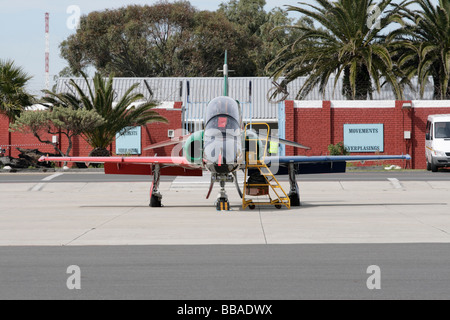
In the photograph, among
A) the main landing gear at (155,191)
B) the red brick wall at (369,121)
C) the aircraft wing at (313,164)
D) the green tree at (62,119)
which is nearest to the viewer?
the aircraft wing at (313,164)

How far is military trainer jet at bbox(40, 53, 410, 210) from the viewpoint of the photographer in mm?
16250

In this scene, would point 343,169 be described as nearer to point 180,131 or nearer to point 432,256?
point 432,256

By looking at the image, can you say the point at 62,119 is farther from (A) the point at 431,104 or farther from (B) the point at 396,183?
(A) the point at 431,104

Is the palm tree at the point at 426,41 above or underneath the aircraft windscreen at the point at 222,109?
above

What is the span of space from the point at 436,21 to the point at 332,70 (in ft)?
21.8

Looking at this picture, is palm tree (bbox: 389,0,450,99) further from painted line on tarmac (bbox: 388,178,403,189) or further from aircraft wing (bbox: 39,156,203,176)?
aircraft wing (bbox: 39,156,203,176)

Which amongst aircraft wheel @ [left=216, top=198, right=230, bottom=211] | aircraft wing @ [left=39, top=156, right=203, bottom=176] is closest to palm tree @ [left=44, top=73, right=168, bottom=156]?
aircraft wing @ [left=39, top=156, right=203, bottom=176]

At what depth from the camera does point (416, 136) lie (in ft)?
140

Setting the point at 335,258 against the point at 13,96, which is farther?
the point at 13,96

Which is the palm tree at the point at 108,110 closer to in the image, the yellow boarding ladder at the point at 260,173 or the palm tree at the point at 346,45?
the palm tree at the point at 346,45

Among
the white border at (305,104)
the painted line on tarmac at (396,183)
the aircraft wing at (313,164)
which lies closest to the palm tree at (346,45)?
the white border at (305,104)

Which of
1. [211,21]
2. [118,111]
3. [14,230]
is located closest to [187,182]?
[14,230]

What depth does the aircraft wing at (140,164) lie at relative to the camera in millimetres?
18219

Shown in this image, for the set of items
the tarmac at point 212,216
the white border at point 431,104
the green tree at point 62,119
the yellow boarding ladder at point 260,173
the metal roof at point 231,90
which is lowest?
the tarmac at point 212,216
